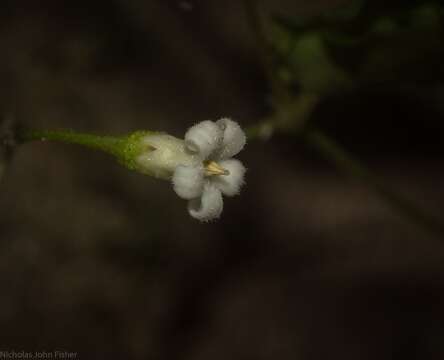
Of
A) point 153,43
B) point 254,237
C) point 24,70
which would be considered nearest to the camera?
point 24,70

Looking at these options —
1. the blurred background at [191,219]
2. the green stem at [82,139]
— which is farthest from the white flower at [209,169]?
the blurred background at [191,219]

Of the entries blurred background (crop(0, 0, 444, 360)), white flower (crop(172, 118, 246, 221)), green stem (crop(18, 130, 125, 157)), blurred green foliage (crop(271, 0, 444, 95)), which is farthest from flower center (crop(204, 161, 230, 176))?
blurred background (crop(0, 0, 444, 360))

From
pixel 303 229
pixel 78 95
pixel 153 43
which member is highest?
pixel 153 43

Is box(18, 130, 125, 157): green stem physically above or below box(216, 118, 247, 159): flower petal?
below

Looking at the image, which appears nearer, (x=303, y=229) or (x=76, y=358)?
(x=76, y=358)

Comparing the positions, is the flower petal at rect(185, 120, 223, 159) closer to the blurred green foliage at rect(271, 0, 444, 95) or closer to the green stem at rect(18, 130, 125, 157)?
the green stem at rect(18, 130, 125, 157)

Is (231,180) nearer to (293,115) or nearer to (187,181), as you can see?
(187,181)

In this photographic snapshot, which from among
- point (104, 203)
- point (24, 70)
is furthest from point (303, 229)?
point (24, 70)

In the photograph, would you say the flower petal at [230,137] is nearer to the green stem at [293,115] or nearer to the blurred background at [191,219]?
the green stem at [293,115]

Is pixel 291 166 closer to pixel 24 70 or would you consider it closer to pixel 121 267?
pixel 121 267
